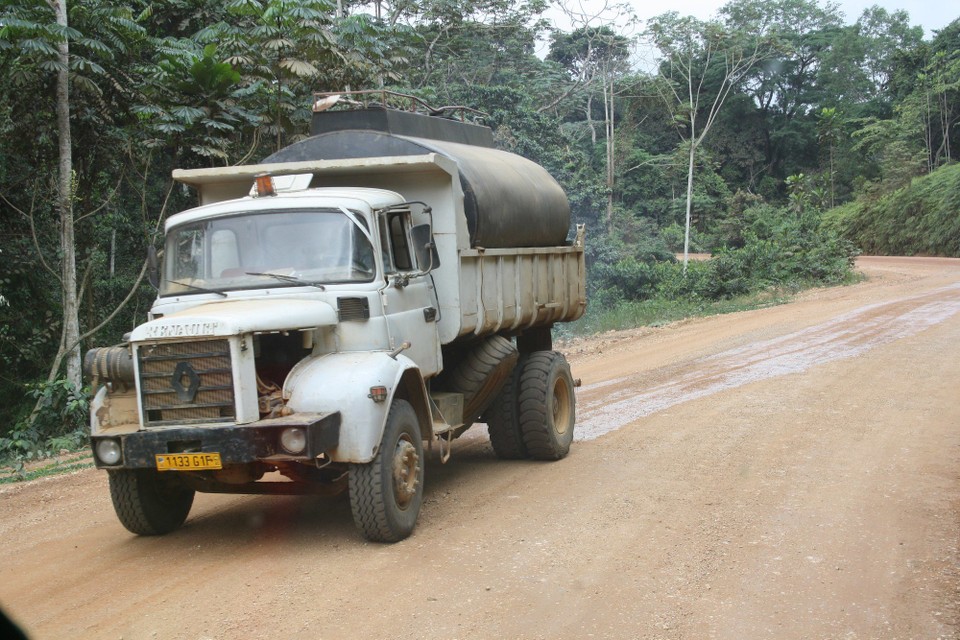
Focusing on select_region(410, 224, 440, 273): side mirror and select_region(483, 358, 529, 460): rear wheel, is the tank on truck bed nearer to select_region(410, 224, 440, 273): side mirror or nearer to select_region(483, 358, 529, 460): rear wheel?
select_region(410, 224, 440, 273): side mirror

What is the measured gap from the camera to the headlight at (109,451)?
20.0 ft

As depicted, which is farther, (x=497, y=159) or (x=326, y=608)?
(x=497, y=159)

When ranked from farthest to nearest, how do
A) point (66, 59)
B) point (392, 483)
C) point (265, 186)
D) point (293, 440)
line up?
point (66, 59)
point (265, 186)
point (392, 483)
point (293, 440)

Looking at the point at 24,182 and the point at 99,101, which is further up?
the point at 99,101

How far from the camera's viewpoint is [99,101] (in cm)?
1399

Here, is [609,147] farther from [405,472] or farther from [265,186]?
[405,472]

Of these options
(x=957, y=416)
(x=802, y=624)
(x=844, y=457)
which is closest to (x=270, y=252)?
(x=802, y=624)

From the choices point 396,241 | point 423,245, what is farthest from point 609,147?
point 423,245

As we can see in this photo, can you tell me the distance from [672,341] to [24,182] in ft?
38.1

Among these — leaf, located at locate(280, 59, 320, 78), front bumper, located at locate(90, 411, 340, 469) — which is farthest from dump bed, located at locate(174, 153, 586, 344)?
leaf, located at locate(280, 59, 320, 78)

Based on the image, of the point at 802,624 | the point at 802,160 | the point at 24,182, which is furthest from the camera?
the point at 802,160

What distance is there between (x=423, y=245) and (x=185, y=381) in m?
2.10

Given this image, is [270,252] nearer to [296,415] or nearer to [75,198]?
[296,415]

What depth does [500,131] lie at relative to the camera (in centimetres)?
2747
